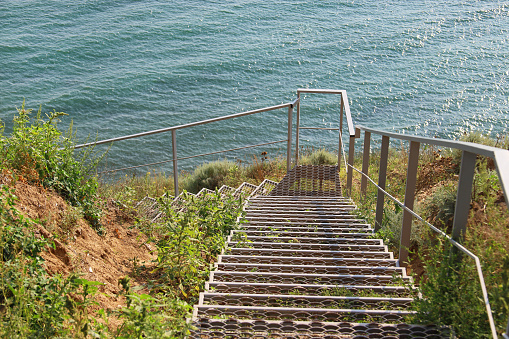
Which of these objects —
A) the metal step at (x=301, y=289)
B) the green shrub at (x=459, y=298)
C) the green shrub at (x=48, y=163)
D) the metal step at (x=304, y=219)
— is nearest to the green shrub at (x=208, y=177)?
the metal step at (x=304, y=219)

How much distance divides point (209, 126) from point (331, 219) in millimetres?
13616

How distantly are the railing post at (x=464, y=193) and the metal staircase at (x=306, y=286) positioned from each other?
50cm

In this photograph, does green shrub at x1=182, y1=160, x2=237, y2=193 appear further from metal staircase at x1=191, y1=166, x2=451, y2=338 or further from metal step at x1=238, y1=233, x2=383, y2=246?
metal step at x1=238, y1=233, x2=383, y2=246

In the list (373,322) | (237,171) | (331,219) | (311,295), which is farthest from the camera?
(237,171)

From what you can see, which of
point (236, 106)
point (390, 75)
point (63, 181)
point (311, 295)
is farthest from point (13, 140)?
point (390, 75)

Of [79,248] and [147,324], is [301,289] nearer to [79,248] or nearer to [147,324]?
[147,324]

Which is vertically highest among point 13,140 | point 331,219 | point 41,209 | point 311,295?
point 13,140

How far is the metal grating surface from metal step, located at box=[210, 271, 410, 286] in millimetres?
4121

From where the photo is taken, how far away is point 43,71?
2070cm

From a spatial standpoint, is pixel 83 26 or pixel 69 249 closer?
pixel 69 249

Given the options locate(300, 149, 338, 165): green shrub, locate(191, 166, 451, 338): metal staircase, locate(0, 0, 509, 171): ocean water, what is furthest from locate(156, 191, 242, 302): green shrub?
locate(0, 0, 509, 171): ocean water

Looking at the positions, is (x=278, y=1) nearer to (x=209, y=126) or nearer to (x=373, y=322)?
(x=209, y=126)

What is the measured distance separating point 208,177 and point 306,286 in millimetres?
7016

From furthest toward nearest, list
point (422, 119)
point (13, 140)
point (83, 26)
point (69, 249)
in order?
point (83, 26), point (422, 119), point (13, 140), point (69, 249)
